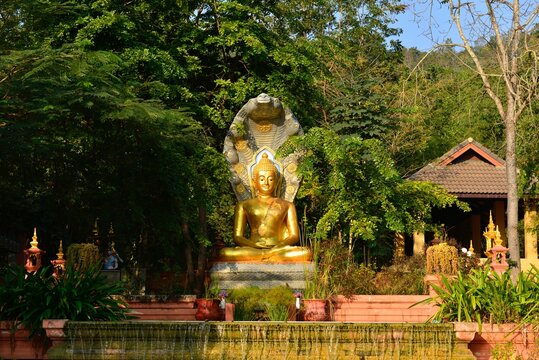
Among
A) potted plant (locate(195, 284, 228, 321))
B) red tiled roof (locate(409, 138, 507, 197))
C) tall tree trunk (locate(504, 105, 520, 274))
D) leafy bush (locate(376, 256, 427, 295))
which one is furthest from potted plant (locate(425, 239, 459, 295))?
red tiled roof (locate(409, 138, 507, 197))

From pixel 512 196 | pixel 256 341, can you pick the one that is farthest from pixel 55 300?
pixel 512 196

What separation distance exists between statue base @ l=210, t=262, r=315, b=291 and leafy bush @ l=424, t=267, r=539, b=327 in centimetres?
449

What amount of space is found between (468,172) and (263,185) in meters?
10.7

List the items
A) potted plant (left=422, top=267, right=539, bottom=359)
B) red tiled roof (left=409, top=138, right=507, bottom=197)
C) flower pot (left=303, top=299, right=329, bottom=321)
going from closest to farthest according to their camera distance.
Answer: potted plant (left=422, top=267, right=539, bottom=359), flower pot (left=303, top=299, right=329, bottom=321), red tiled roof (left=409, top=138, right=507, bottom=197)

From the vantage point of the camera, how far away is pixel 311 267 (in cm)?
1614

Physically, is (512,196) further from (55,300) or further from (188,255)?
(55,300)

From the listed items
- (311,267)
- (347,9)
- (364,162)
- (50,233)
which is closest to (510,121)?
(364,162)

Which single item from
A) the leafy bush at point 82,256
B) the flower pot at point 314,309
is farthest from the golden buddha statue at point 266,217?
the leafy bush at point 82,256

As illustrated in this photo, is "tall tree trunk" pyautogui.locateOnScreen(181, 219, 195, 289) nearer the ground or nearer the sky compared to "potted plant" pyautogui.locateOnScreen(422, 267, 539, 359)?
nearer the sky

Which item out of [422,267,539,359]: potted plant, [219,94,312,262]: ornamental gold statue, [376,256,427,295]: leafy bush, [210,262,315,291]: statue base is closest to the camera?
[422,267,539,359]: potted plant

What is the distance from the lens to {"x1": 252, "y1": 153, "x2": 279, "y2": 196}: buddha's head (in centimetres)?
1742

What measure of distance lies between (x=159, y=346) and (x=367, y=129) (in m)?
15.4

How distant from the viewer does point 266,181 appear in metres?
17.4

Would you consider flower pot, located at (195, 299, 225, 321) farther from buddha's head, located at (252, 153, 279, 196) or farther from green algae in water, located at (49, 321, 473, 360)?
buddha's head, located at (252, 153, 279, 196)
